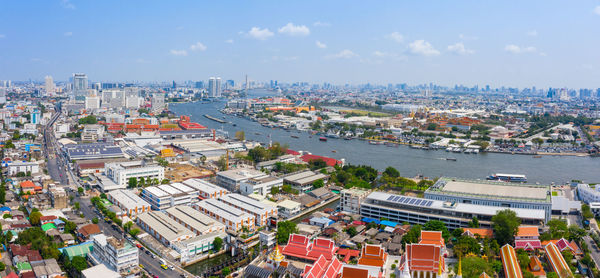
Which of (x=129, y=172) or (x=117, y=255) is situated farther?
(x=129, y=172)

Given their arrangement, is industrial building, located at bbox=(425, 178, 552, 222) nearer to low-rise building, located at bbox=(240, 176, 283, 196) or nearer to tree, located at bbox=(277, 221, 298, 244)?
tree, located at bbox=(277, 221, 298, 244)

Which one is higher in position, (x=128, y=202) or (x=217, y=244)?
(x=128, y=202)

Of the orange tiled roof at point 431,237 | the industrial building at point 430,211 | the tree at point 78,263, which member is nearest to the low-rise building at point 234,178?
the industrial building at point 430,211

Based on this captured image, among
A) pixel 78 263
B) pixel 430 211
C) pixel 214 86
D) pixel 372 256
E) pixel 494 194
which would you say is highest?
pixel 214 86

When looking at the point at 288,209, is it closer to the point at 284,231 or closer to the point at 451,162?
the point at 284,231

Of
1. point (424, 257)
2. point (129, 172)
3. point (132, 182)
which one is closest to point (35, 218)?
point (132, 182)

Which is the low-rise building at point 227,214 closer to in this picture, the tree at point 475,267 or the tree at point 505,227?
the tree at point 475,267

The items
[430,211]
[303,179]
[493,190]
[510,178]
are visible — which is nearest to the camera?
[430,211]
